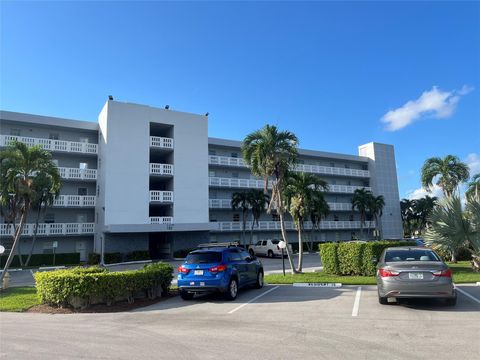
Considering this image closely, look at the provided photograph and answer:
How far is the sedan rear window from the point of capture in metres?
10.4

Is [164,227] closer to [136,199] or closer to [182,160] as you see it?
[136,199]

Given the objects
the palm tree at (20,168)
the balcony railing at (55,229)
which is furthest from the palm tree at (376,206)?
the palm tree at (20,168)

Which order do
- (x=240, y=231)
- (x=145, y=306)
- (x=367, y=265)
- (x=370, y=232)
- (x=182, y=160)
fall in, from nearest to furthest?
(x=145, y=306) < (x=367, y=265) < (x=182, y=160) < (x=240, y=231) < (x=370, y=232)

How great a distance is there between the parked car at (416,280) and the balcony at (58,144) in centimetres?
3041

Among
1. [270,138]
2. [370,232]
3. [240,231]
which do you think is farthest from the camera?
[370,232]

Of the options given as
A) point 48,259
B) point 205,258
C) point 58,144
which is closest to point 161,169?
point 58,144

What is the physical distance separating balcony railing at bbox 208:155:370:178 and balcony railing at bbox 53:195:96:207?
13.0 meters

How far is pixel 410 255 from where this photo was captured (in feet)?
34.6

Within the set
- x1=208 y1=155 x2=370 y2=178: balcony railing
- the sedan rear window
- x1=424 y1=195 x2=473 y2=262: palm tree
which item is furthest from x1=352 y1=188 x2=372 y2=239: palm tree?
the sedan rear window

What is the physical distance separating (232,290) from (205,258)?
53.3 inches

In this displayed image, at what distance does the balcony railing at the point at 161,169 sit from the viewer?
3466 cm

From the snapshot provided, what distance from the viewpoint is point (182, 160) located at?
118 feet

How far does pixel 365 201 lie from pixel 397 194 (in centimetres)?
1154

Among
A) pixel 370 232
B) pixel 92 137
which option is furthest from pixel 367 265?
pixel 370 232
